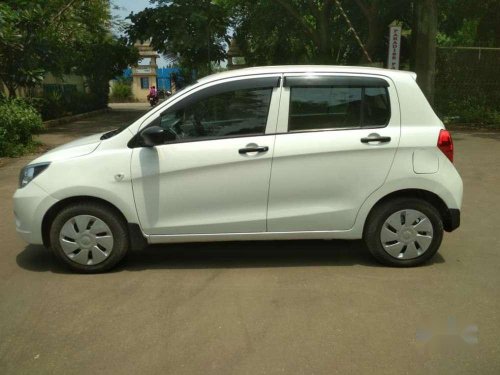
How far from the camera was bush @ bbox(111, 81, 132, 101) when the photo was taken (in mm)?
56312

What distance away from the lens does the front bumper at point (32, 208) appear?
15.2ft

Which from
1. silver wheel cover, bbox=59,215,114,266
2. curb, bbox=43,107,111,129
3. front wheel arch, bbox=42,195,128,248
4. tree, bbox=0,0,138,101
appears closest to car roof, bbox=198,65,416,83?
front wheel arch, bbox=42,195,128,248

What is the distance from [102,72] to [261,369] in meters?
32.4

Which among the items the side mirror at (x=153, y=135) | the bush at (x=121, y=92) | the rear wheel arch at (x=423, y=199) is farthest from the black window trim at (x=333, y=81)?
the bush at (x=121, y=92)

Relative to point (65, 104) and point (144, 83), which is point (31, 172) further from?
point (144, 83)

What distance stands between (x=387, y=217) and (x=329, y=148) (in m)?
0.83

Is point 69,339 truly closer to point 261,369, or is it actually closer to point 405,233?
point 261,369

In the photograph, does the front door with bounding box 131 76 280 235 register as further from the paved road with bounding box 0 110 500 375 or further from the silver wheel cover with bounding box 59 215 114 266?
the paved road with bounding box 0 110 500 375

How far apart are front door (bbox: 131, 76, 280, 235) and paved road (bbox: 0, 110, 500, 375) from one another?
52cm

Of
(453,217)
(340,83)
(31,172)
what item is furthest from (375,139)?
(31,172)

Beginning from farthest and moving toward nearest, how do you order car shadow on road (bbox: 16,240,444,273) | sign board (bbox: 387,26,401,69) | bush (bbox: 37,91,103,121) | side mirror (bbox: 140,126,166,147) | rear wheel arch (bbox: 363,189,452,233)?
bush (bbox: 37,91,103,121) < sign board (bbox: 387,26,401,69) < car shadow on road (bbox: 16,240,444,273) < rear wheel arch (bbox: 363,189,452,233) < side mirror (bbox: 140,126,166,147)

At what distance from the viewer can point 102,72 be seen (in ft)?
109

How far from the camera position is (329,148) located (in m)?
4.62

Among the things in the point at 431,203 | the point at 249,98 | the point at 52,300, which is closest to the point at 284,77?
the point at 249,98
